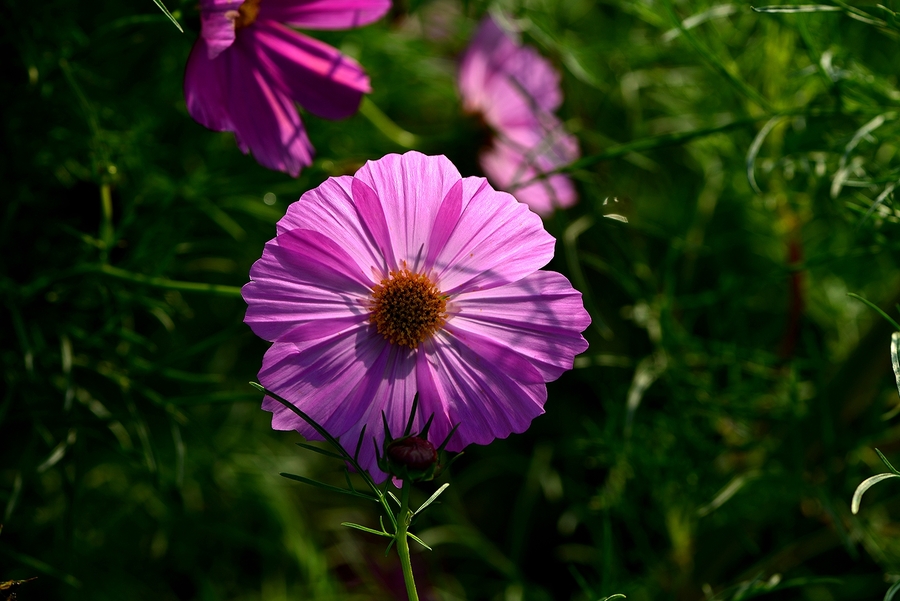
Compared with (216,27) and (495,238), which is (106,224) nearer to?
(216,27)

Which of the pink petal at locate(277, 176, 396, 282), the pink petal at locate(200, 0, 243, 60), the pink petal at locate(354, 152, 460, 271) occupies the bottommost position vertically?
the pink petal at locate(277, 176, 396, 282)

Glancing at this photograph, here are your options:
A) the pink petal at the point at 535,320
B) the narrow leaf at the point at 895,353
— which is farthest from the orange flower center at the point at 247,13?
the narrow leaf at the point at 895,353

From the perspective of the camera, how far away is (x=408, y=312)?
0.40 m

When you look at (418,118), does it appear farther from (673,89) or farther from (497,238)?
(497,238)

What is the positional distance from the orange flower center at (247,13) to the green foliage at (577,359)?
45mm

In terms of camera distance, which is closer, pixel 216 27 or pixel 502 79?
pixel 216 27

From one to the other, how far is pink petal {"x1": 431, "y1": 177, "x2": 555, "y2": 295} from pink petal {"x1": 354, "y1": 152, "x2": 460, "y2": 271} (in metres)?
0.01

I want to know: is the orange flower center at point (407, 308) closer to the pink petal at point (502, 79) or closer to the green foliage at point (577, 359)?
the green foliage at point (577, 359)

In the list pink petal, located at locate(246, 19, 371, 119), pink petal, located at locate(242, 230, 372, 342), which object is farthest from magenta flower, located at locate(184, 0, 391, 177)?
pink petal, located at locate(242, 230, 372, 342)

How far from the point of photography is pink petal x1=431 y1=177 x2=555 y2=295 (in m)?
0.37

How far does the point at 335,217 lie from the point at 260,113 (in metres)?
0.14

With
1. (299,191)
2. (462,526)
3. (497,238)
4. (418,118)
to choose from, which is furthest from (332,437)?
(418,118)

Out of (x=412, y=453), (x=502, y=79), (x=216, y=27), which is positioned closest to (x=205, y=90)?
(x=216, y=27)

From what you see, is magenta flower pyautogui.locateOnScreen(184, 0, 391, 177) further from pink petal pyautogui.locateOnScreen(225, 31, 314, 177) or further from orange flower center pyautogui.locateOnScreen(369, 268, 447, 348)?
orange flower center pyautogui.locateOnScreen(369, 268, 447, 348)
